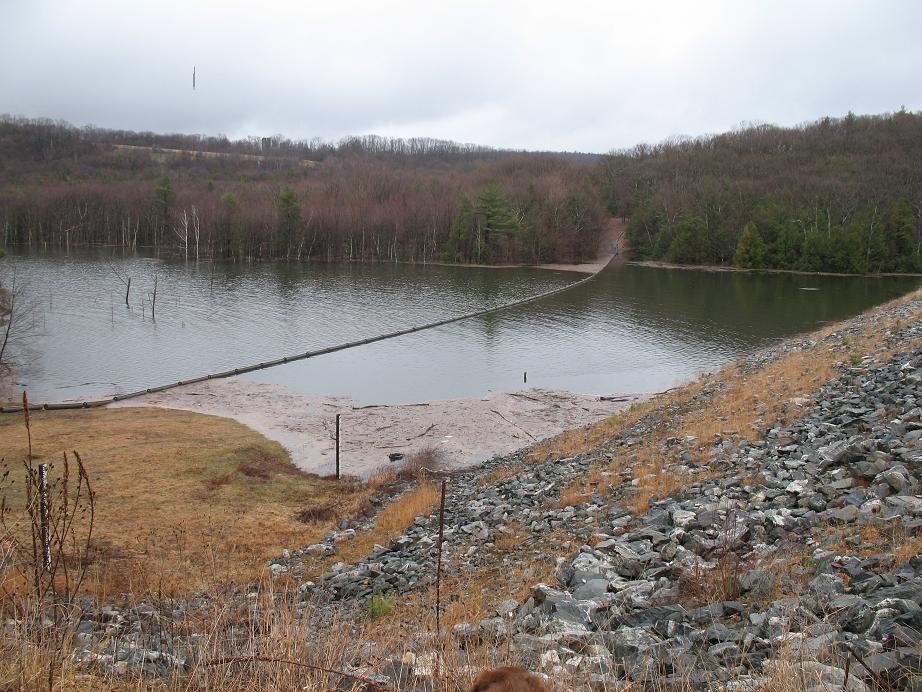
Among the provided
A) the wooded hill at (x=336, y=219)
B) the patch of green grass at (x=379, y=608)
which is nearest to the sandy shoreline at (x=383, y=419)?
the patch of green grass at (x=379, y=608)

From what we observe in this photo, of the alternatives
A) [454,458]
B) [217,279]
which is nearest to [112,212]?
[217,279]

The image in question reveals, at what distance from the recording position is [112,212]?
123188mm

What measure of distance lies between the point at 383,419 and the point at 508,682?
27.8 m

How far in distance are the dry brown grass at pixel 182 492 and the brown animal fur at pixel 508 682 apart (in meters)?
9.06

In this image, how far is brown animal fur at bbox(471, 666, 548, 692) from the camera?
8.87 feet

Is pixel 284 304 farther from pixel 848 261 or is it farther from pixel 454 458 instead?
pixel 848 261

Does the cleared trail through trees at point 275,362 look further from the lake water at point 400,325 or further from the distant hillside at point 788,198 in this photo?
the distant hillside at point 788,198

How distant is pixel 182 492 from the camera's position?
768 inches

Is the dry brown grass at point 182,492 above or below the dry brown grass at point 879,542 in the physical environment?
below

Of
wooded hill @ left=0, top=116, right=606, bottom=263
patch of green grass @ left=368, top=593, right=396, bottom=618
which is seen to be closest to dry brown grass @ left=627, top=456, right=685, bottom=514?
patch of green grass @ left=368, top=593, right=396, bottom=618

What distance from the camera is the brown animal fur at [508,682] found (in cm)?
271

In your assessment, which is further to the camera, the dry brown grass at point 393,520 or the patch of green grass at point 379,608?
the dry brown grass at point 393,520

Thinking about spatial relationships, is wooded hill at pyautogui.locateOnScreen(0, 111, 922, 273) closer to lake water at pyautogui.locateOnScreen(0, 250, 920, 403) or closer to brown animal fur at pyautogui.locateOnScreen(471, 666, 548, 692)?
lake water at pyautogui.locateOnScreen(0, 250, 920, 403)

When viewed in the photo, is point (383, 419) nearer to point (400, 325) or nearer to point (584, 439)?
point (584, 439)
